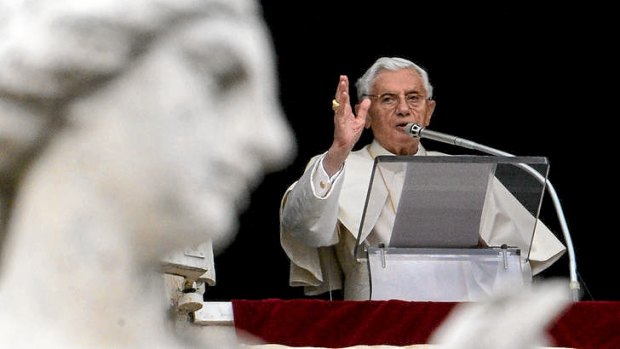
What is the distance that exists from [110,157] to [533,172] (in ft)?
13.0

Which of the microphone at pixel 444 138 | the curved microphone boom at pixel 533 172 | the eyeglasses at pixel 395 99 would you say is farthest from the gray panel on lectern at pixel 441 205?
the eyeglasses at pixel 395 99

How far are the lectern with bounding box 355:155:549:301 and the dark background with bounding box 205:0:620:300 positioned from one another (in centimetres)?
204

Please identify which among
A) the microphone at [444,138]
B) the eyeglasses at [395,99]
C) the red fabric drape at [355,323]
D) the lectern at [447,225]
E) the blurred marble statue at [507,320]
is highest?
the eyeglasses at [395,99]

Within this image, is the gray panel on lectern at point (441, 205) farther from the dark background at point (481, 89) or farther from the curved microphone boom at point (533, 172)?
the dark background at point (481, 89)

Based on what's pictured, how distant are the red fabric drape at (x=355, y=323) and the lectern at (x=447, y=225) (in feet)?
1.51

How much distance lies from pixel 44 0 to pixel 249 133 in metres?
0.15

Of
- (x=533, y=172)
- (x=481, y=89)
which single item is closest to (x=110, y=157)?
(x=533, y=172)

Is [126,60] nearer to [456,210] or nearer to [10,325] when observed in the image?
[10,325]

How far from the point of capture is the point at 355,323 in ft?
13.2

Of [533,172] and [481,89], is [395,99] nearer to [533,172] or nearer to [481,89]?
[533,172]

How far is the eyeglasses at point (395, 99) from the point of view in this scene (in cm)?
607

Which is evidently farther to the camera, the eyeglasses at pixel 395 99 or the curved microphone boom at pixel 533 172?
the eyeglasses at pixel 395 99

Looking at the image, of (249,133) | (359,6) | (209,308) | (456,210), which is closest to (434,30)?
(359,6)

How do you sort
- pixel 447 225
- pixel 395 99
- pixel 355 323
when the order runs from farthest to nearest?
pixel 395 99 → pixel 447 225 → pixel 355 323
